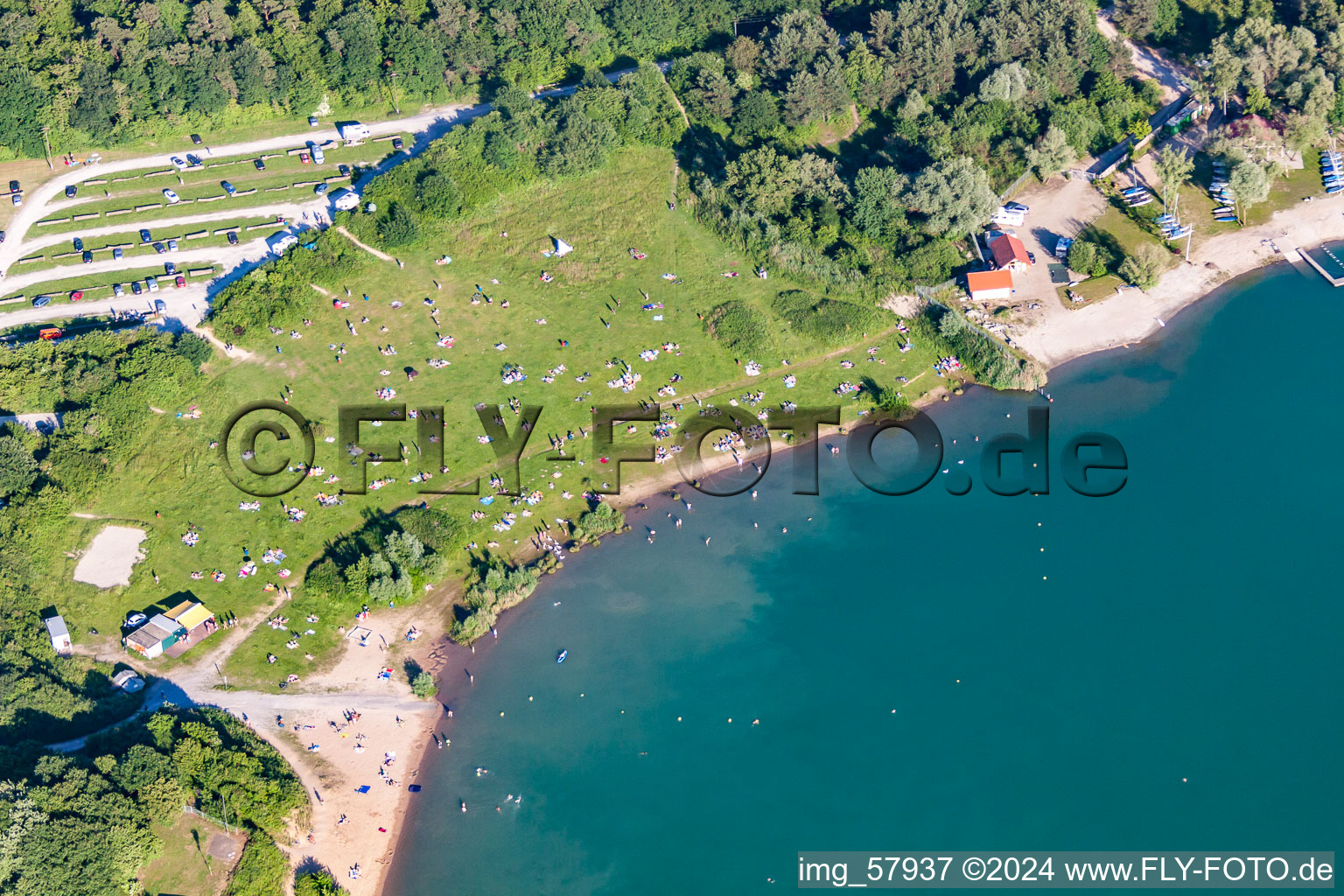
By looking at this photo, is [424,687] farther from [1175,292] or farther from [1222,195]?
[1222,195]

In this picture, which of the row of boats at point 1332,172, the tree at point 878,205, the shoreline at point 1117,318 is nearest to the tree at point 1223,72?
the row of boats at point 1332,172

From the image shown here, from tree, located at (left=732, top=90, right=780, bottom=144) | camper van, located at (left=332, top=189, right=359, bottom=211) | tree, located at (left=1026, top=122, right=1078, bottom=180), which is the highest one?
tree, located at (left=732, top=90, right=780, bottom=144)

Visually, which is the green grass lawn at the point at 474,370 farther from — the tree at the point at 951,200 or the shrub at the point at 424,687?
the tree at the point at 951,200

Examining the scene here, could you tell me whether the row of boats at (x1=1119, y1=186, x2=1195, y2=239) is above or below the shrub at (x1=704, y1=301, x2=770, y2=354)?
above

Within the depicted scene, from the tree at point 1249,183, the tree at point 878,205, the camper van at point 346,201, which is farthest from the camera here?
the camper van at point 346,201

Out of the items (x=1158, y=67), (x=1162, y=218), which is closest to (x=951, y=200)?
(x=1162, y=218)

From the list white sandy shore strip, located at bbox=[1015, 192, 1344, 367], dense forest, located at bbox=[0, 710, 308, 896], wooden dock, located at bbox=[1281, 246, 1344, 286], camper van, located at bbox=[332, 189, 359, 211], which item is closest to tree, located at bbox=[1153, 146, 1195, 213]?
white sandy shore strip, located at bbox=[1015, 192, 1344, 367]

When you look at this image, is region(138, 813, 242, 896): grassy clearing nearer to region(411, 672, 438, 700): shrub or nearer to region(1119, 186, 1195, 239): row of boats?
region(411, 672, 438, 700): shrub
